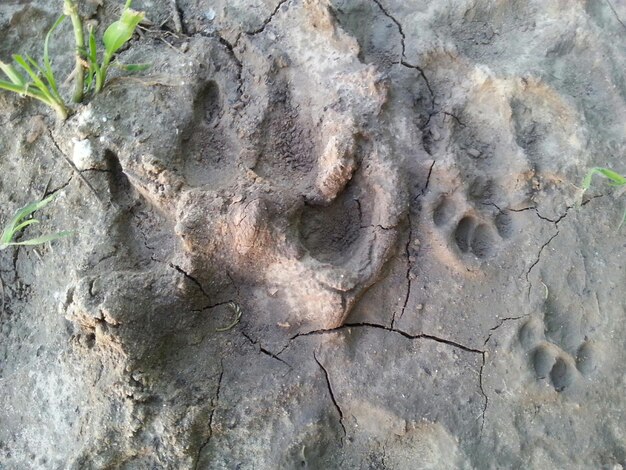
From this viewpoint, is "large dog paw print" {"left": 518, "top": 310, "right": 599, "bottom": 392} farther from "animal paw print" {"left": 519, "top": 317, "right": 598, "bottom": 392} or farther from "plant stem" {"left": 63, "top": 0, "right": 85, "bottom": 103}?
"plant stem" {"left": 63, "top": 0, "right": 85, "bottom": 103}

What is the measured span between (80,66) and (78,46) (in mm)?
60

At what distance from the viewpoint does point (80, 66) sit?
186 centimetres

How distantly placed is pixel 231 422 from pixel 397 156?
931 mm

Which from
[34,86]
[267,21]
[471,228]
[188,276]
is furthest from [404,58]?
[34,86]

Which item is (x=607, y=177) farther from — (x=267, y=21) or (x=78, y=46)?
(x=78, y=46)

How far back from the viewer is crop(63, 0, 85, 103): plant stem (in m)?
1.80

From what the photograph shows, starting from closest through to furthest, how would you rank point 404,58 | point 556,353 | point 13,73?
point 556,353
point 13,73
point 404,58

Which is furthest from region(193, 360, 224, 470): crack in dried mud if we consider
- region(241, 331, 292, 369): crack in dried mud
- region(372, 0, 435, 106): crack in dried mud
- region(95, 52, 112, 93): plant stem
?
region(372, 0, 435, 106): crack in dried mud

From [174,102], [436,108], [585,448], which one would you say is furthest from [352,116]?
[585,448]

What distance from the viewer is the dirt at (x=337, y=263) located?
1678 millimetres

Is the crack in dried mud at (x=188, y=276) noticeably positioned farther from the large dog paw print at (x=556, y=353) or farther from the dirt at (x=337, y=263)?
the large dog paw print at (x=556, y=353)

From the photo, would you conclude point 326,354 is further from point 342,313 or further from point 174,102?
point 174,102

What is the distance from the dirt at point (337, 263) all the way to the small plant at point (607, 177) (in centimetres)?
3

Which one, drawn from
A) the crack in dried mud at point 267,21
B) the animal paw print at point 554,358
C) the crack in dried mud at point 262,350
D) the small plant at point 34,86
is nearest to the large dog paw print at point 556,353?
the animal paw print at point 554,358
